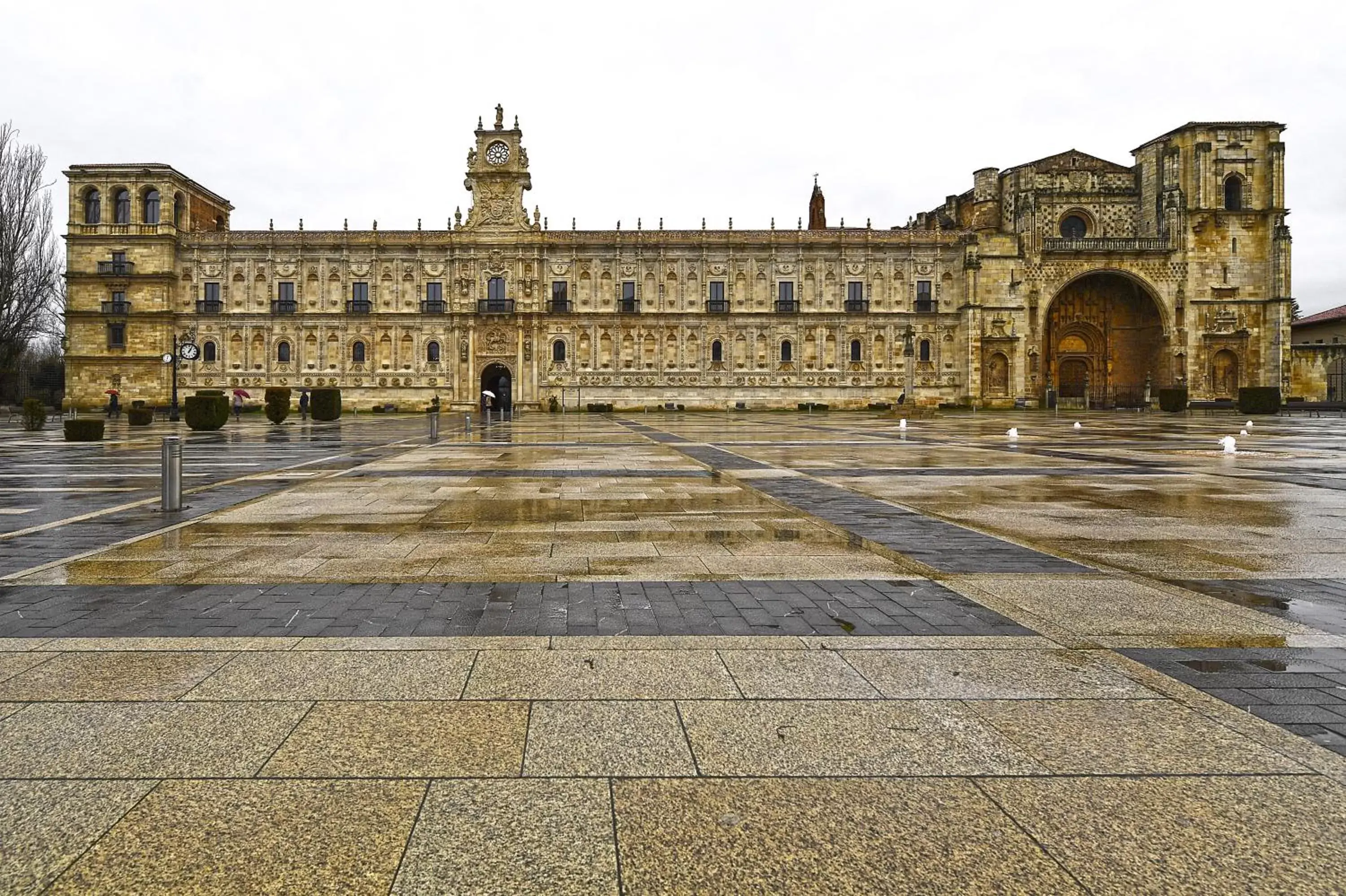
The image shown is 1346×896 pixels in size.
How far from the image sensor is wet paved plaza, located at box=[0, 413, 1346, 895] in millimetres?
2520

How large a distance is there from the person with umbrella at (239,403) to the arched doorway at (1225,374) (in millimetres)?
64648

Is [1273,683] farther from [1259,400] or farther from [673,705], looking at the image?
[1259,400]

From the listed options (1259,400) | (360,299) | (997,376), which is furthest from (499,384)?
(1259,400)

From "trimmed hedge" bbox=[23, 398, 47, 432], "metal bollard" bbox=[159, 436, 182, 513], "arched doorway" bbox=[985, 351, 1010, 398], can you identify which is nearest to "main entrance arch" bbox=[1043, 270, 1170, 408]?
"arched doorway" bbox=[985, 351, 1010, 398]

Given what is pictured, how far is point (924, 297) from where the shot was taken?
62.3m

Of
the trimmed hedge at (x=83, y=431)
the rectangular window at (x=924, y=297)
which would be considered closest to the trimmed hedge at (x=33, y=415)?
the trimmed hedge at (x=83, y=431)

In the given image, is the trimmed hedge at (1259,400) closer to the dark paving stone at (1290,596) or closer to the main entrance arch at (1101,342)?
the main entrance arch at (1101,342)

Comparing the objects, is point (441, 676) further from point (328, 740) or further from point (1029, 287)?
point (1029, 287)

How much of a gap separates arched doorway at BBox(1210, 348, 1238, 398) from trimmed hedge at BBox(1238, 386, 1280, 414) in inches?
581

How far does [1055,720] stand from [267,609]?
4726 millimetres

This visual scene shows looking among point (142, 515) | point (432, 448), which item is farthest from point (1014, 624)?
point (432, 448)

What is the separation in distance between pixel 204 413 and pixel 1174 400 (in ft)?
173

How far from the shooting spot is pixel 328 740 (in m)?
3.36

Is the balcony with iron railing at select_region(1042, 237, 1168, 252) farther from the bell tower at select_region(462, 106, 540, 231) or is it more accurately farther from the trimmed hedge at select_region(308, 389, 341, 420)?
the trimmed hedge at select_region(308, 389, 341, 420)
